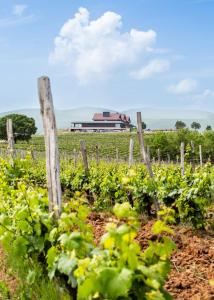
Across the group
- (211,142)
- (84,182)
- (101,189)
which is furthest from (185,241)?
(211,142)

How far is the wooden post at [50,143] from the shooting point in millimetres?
4984

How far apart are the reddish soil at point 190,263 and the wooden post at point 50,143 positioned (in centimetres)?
71

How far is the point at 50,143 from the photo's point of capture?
502 cm

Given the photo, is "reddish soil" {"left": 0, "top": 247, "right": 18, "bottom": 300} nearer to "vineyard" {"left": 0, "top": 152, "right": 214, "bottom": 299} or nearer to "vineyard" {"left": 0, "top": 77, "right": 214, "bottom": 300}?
"vineyard" {"left": 0, "top": 77, "right": 214, "bottom": 300}

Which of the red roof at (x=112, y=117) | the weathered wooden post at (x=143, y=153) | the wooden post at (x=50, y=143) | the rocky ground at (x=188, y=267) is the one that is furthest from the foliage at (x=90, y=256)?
the red roof at (x=112, y=117)

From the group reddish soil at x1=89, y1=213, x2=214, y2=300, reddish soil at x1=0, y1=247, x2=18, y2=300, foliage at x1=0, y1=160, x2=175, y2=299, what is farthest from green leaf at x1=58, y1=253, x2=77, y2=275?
reddish soil at x1=0, y1=247, x2=18, y2=300

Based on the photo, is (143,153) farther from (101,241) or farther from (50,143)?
(101,241)

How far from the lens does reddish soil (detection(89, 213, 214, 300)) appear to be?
468cm

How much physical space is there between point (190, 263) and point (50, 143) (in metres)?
2.37

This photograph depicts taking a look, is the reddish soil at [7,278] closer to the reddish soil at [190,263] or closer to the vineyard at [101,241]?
the vineyard at [101,241]

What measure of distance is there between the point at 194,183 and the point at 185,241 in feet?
5.71

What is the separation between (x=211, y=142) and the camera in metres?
59.8

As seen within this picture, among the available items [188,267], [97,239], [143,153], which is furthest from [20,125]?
[188,267]

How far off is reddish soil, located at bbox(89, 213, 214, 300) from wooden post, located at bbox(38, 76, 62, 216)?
0.71 meters
